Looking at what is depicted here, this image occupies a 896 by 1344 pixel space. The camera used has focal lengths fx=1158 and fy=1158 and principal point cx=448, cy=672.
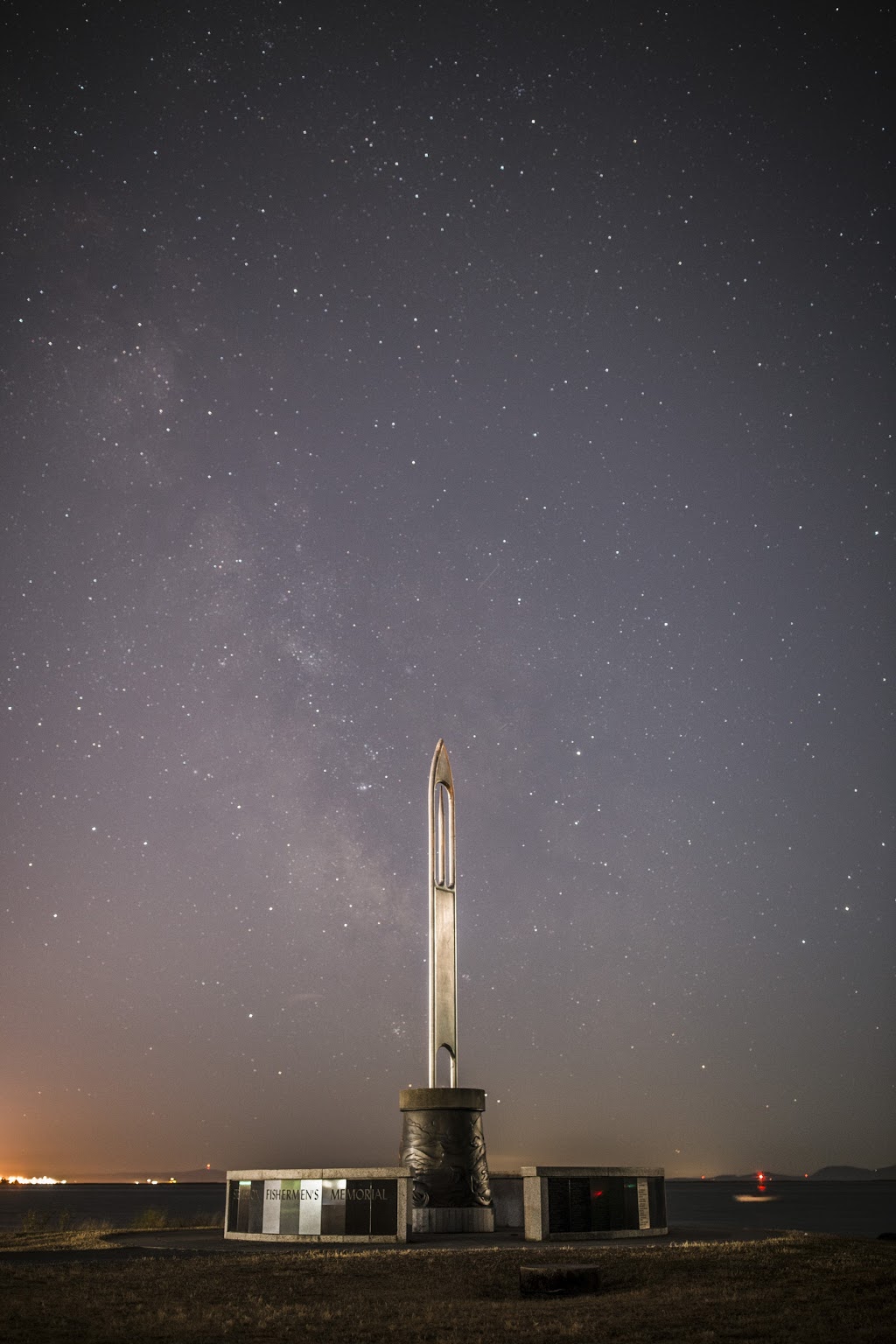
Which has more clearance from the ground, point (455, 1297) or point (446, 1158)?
point (446, 1158)

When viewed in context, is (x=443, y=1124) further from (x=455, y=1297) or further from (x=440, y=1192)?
(x=455, y=1297)

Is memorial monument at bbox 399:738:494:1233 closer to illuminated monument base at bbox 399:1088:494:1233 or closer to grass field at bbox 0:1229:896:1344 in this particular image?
illuminated monument base at bbox 399:1088:494:1233

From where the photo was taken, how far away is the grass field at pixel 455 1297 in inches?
480

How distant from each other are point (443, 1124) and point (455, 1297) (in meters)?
11.1

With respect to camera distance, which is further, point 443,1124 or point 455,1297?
point 443,1124

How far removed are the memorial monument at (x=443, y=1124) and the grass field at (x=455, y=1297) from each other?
5.55 m

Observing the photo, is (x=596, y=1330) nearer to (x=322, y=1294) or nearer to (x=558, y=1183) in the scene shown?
(x=322, y=1294)

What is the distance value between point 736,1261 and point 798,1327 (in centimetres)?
476

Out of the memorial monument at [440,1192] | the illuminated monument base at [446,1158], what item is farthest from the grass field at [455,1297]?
the illuminated monument base at [446,1158]

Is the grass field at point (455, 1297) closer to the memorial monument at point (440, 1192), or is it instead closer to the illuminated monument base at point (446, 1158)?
the memorial monument at point (440, 1192)

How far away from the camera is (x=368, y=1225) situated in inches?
834

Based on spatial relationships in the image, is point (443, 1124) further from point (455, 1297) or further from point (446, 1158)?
point (455, 1297)

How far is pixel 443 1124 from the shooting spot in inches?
1013

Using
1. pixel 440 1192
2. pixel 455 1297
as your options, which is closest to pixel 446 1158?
pixel 440 1192
